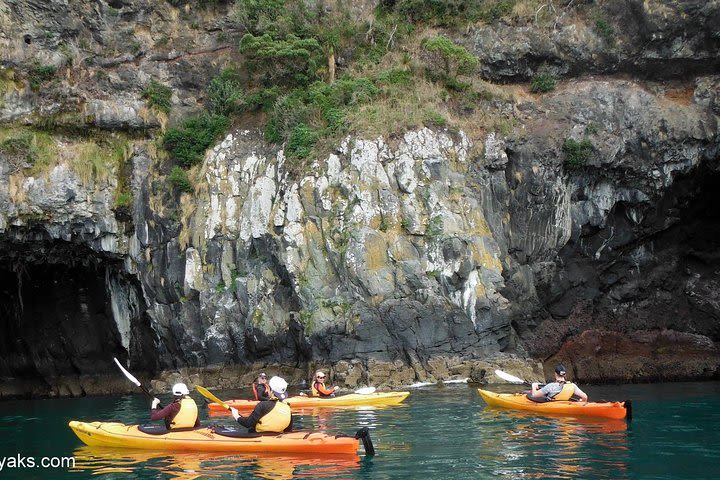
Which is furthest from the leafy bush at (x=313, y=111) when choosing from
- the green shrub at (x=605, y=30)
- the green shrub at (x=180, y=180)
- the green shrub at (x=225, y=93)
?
the green shrub at (x=605, y=30)

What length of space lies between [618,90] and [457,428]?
18377mm

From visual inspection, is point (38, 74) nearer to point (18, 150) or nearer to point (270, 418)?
point (18, 150)

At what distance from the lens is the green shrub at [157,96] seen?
1242 inches

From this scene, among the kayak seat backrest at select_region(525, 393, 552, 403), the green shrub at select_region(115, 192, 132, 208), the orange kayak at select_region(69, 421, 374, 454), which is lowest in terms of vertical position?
the orange kayak at select_region(69, 421, 374, 454)

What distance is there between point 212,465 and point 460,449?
449cm

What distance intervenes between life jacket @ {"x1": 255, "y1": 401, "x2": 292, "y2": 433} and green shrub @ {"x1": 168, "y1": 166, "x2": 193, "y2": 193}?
53.9ft

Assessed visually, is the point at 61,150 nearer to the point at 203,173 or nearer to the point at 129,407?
the point at 203,173

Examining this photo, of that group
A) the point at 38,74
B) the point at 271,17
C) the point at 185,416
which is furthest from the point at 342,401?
the point at 38,74

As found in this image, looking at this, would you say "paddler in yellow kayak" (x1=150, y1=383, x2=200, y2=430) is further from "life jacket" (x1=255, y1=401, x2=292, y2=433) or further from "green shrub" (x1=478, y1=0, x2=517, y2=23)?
"green shrub" (x1=478, y1=0, x2=517, y2=23)

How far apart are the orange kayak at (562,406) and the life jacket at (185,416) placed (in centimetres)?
804

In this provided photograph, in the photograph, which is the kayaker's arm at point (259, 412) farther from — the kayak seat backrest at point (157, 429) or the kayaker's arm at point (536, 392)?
the kayaker's arm at point (536, 392)

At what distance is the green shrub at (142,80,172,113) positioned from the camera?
31.5m

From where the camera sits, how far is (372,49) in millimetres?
32812

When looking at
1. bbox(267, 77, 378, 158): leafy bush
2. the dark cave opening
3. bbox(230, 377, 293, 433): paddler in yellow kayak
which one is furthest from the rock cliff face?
bbox(230, 377, 293, 433): paddler in yellow kayak
